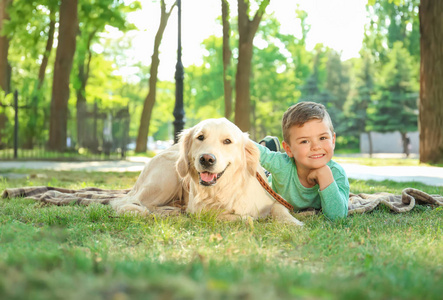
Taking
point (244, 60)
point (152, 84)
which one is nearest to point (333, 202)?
point (244, 60)

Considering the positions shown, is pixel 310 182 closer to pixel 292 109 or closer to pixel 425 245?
pixel 292 109

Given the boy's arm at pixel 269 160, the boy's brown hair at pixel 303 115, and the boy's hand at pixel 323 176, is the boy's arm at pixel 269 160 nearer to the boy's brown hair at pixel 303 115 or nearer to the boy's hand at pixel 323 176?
the boy's brown hair at pixel 303 115

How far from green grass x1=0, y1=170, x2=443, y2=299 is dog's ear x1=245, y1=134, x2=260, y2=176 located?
0.51m

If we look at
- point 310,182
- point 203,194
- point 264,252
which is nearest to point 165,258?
point 264,252

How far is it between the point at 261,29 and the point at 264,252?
31976 mm

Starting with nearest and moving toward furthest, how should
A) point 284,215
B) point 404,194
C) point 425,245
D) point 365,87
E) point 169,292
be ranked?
point 169,292
point 425,245
point 284,215
point 404,194
point 365,87

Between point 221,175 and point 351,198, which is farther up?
point 221,175

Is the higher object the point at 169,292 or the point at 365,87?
the point at 365,87

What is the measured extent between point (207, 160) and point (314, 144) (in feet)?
3.61

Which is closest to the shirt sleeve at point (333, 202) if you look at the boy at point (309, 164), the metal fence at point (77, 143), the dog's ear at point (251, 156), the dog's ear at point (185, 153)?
the boy at point (309, 164)

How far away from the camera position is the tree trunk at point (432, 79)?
43.9ft

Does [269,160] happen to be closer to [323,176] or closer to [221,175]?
[323,176]

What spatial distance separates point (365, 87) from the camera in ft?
139

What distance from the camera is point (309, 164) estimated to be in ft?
13.8
